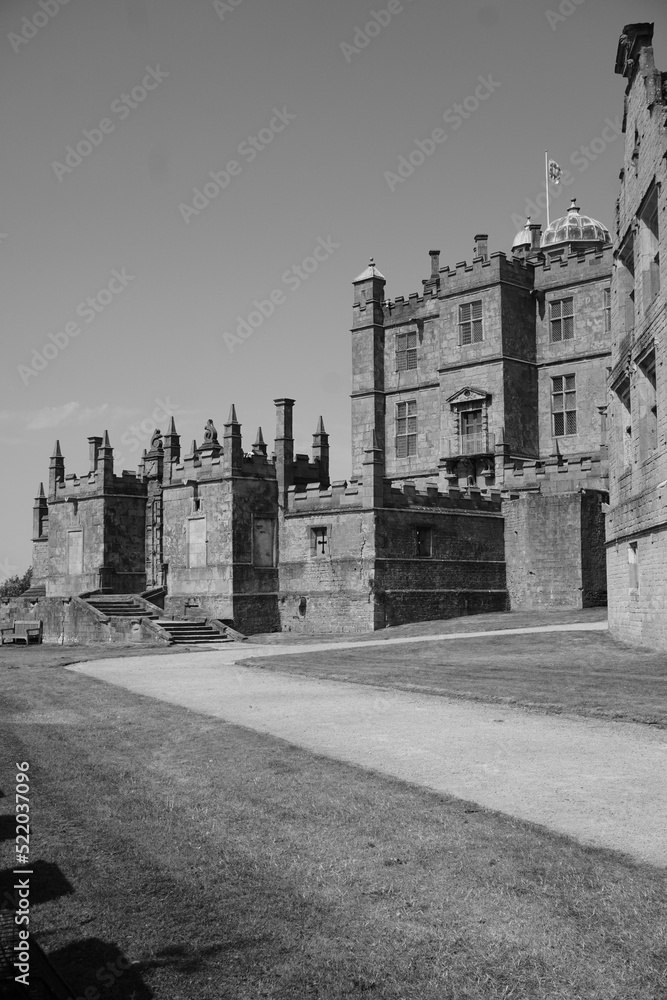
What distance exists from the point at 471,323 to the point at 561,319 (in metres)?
4.41

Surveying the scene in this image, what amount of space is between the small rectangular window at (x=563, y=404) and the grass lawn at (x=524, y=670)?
2023 cm

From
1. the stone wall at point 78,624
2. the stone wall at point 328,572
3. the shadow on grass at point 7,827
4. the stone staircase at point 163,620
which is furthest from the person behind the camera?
the stone wall at point 328,572

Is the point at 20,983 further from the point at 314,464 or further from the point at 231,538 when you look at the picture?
the point at 314,464

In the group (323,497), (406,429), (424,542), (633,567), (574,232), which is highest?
(574,232)

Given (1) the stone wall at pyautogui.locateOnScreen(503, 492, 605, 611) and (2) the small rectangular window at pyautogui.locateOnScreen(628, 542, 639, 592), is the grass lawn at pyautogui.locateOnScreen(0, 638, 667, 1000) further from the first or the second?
(1) the stone wall at pyautogui.locateOnScreen(503, 492, 605, 611)

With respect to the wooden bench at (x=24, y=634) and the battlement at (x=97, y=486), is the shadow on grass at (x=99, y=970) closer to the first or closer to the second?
the wooden bench at (x=24, y=634)

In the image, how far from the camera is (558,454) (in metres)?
42.3

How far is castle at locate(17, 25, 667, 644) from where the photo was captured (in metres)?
39.8

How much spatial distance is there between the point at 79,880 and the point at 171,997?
1.99 m

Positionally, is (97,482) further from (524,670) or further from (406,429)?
(524,670)

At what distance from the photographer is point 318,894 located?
6.39 m

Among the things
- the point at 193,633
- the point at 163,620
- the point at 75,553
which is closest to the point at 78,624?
the point at 163,620

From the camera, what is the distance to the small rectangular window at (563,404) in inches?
1816

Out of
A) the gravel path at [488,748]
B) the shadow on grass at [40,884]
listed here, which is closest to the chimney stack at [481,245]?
the gravel path at [488,748]
